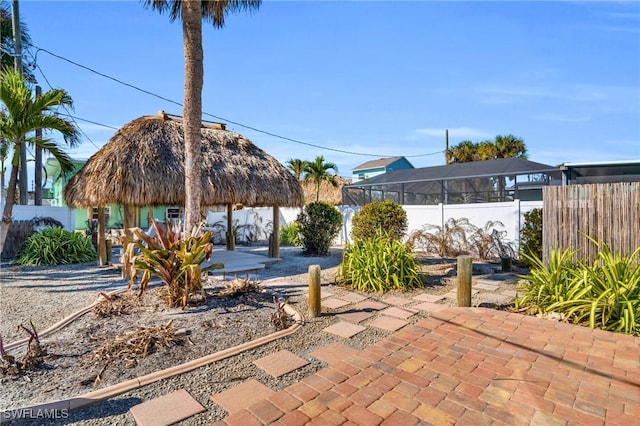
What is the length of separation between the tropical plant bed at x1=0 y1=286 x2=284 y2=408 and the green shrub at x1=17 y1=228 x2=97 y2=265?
6.14m

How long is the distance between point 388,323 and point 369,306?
81 cm

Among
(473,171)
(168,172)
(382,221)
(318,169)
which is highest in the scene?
(318,169)

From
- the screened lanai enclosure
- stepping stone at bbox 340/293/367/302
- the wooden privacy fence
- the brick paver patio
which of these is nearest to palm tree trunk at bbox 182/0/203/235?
stepping stone at bbox 340/293/367/302

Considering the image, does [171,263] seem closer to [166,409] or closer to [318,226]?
[166,409]

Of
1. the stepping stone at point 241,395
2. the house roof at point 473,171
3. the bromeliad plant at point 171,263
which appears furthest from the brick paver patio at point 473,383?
the house roof at point 473,171

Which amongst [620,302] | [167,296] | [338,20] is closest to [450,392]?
[620,302]

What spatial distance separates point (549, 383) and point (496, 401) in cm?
65

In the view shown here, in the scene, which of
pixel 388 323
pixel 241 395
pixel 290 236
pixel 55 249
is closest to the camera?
pixel 241 395

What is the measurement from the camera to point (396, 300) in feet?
18.4

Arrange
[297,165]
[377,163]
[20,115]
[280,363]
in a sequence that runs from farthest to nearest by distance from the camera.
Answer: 1. [377,163]
2. [297,165]
3. [20,115]
4. [280,363]

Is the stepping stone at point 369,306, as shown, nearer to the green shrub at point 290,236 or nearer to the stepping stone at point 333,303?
the stepping stone at point 333,303

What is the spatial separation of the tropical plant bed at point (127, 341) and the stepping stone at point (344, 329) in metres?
0.75

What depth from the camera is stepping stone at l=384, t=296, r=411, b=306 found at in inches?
214

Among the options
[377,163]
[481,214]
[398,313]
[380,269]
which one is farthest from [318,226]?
[377,163]
